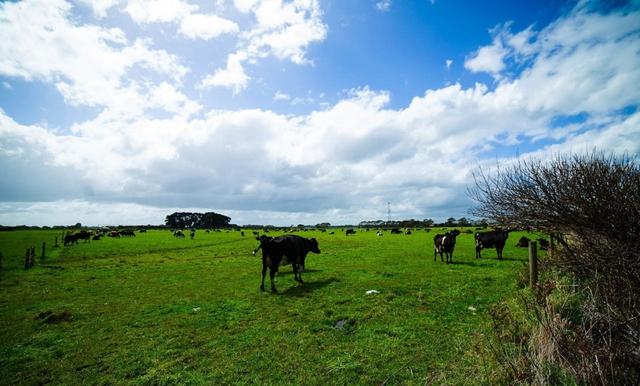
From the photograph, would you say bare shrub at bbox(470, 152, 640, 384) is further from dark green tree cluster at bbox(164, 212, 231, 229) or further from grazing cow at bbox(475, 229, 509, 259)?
dark green tree cluster at bbox(164, 212, 231, 229)

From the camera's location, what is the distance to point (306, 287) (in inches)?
571

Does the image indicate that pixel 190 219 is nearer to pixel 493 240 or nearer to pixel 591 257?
pixel 493 240

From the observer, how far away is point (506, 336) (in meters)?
7.00

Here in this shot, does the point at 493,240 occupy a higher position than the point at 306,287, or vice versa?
the point at 493,240

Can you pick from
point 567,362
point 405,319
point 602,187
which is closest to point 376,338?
point 405,319

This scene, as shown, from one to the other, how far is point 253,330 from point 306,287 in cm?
550

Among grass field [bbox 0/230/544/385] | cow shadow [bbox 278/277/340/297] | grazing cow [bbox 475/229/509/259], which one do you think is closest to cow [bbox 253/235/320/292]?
cow shadow [bbox 278/277/340/297]

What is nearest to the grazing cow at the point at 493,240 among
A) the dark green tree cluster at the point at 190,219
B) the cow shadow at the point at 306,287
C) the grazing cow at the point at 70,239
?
the cow shadow at the point at 306,287

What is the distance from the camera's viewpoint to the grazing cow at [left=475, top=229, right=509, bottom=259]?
76.9ft

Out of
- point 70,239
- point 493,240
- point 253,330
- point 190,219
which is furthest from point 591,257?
point 190,219

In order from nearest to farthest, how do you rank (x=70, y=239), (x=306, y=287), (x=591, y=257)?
(x=591, y=257) → (x=306, y=287) → (x=70, y=239)

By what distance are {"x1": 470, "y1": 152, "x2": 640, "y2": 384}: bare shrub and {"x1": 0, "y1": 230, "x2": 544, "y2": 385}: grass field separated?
A: 1.50 m

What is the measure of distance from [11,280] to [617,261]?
2769cm

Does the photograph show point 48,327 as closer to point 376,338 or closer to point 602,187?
point 376,338
